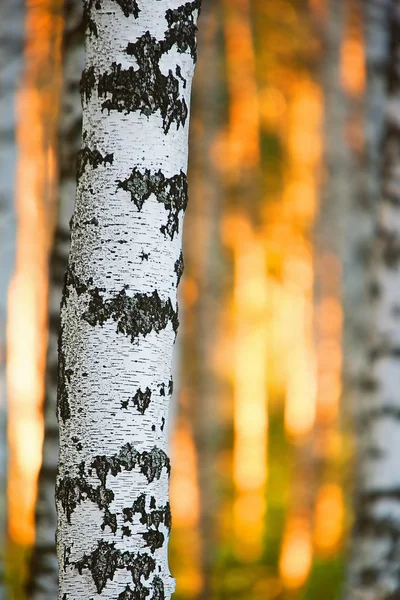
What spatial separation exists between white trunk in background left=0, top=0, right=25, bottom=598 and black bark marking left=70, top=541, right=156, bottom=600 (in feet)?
6.64

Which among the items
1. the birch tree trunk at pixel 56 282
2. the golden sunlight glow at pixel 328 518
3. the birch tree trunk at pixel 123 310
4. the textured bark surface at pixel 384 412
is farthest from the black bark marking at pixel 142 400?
the golden sunlight glow at pixel 328 518

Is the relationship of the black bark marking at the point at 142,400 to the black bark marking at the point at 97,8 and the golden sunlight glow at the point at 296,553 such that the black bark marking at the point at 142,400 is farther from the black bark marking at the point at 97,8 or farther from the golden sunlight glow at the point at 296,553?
the golden sunlight glow at the point at 296,553

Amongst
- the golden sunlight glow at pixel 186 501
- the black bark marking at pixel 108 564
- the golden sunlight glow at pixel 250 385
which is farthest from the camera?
the golden sunlight glow at pixel 250 385

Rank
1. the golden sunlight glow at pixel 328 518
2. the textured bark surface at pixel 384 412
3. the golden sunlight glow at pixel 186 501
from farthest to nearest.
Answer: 1. the golden sunlight glow at pixel 328 518
2. the golden sunlight glow at pixel 186 501
3. the textured bark surface at pixel 384 412

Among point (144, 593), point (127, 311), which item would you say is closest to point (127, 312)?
point (127, 311)

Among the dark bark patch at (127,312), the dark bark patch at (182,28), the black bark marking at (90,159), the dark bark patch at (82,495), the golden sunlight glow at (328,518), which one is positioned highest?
the golden sunlight glow at (328,518)

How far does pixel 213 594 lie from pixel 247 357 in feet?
5.88

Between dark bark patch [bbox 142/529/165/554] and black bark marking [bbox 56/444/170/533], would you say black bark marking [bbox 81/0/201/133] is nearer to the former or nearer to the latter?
black bark marking [bbox 56/444/170/533]

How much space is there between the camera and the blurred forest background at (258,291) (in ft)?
16.3

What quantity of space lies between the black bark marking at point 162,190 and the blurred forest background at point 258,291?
3.61m

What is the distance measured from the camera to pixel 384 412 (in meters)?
2.84

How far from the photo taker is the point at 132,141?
53.7 inches

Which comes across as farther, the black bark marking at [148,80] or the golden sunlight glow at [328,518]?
the golden sunlight glow at [328,518]

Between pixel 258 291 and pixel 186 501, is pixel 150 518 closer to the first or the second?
pixel 186 501
